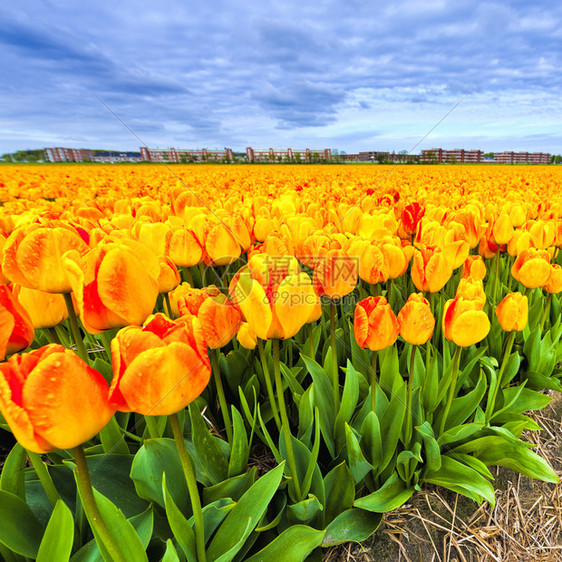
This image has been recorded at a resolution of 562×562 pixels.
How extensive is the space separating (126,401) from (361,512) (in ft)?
3.78

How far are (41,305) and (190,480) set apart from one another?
0.74 metres

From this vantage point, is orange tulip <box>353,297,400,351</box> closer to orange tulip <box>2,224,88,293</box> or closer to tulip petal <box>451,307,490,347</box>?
tulip petal <box>451,307,490,347</box>

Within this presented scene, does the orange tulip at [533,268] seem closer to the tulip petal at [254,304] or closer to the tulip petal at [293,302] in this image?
the tulip petal at [293,302]

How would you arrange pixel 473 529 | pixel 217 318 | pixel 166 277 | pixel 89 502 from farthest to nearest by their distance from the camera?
1. pixel 473 529
2. pixel 166 277
3. pixel 217 318
4. pixel 89 502

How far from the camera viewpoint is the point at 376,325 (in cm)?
119

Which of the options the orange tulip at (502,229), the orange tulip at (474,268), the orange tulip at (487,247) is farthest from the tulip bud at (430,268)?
the orange tulip at (487,247)

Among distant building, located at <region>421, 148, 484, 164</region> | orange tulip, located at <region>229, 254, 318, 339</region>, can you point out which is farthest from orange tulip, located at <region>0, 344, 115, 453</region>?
distant building, located at <region>421, 148, 484, 164</region>

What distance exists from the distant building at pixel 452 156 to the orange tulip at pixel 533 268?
1237 inches

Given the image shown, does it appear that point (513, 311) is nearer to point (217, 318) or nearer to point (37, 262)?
point (217, 318)

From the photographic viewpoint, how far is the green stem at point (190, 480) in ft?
2.57

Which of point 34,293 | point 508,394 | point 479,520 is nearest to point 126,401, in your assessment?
point 34,293

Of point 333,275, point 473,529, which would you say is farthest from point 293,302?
point 473,529

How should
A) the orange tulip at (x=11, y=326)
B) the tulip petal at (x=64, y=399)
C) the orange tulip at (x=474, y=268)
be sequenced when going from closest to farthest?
the tulip petal at (x=64, y=399)
the orange tulip at (x=11, y=326)
the orange tulip at (x=474, y=268)

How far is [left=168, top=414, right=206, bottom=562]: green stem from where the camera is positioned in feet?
2.57
